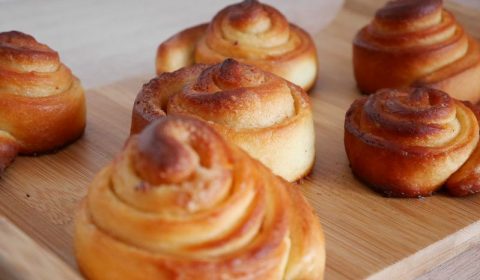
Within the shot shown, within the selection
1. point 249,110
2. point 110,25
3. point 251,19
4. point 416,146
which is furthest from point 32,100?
point 110,25

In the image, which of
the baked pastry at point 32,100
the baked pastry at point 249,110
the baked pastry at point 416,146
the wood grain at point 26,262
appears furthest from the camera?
the baked pastry at point 32,100

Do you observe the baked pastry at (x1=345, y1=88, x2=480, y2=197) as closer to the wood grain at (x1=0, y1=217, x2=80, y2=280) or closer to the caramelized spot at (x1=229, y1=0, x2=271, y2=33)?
the caramelized spot at (x1=229, y1=0, x2=271, y2=33)

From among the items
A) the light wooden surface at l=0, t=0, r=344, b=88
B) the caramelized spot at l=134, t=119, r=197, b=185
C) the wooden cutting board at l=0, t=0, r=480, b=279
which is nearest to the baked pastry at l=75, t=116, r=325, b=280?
the caramelized spot at l=134, t=119, r=197, b=185

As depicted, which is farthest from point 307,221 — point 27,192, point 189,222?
point 27,192

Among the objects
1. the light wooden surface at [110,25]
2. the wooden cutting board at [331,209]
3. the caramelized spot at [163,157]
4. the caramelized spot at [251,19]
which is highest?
the caramelized spot at [163,157]

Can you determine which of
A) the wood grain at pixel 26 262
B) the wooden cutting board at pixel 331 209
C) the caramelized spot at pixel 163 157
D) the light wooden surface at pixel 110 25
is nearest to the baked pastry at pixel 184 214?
the caramelized spot at pixel 163 157

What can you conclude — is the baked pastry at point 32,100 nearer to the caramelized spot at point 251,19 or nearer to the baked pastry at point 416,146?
the caramelized spot at point 251,19

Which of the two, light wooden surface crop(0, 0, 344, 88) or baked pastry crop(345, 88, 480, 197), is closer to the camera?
baked pastry crop(345, 88, 480, 197)

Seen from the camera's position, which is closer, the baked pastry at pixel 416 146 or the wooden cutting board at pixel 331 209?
the wooden cutting board at pixel 331 209
